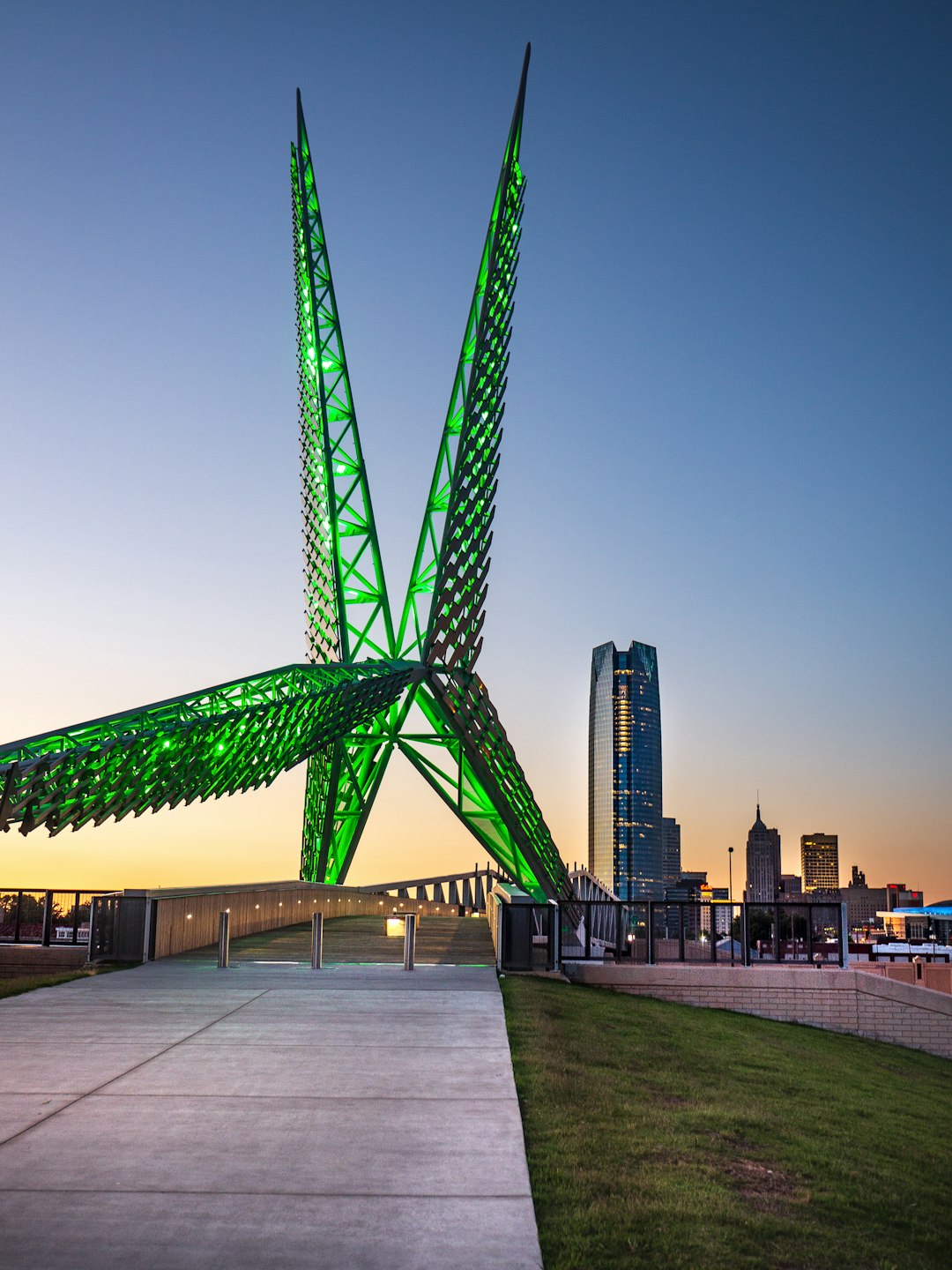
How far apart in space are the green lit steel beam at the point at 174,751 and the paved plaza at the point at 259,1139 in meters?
5.71

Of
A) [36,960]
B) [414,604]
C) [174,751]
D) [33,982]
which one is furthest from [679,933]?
[414,604]

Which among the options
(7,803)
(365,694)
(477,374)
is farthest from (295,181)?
(7,803)

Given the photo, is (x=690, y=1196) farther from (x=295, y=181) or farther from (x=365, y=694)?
(x=295, y=181)

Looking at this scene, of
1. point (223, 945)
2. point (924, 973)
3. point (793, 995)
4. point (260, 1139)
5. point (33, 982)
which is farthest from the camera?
point (924, 973)

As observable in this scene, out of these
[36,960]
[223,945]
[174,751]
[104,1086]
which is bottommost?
[36,960]

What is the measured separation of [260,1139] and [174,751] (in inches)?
594

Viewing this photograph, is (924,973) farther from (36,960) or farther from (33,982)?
(33,982)

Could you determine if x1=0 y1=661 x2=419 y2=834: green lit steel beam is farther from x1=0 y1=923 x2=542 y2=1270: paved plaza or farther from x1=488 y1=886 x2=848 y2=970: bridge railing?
x1=488 y1=886 x2=848 y2=970: bridge railing

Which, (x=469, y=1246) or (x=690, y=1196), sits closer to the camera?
(x=469, y=1246)

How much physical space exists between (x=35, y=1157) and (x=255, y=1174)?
1357 mm

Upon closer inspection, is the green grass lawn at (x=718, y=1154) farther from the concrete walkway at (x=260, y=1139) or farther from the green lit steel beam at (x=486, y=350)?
the green lit steel beam at (x=486, y=350)

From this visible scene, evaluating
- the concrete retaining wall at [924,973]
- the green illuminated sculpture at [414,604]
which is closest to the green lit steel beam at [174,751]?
the green illuminated sculpture at [414,604]

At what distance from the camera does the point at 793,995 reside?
17.8 m

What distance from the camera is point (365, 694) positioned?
32375 millimetres
